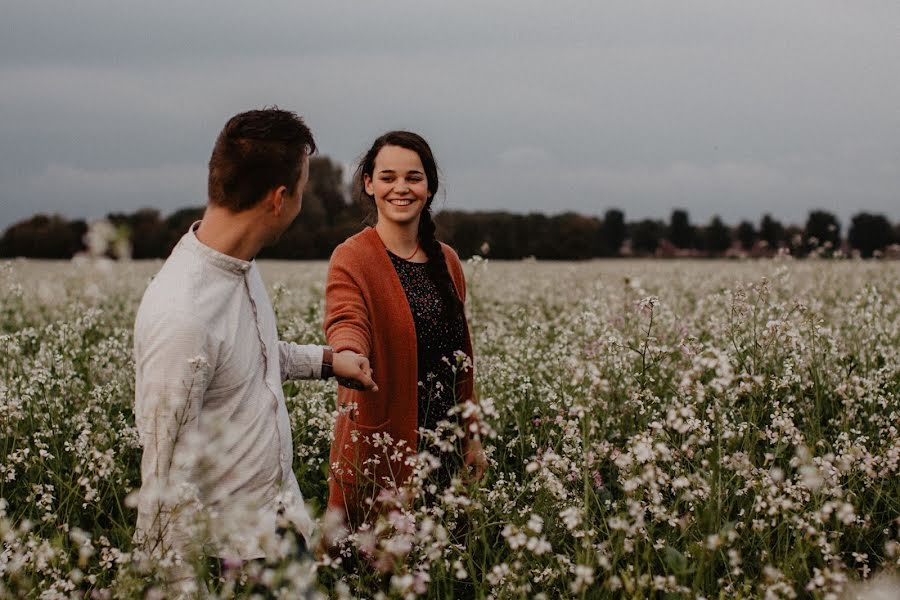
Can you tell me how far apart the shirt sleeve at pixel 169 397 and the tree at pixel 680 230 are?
57040 mm

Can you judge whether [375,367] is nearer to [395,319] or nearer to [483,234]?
[395,319]

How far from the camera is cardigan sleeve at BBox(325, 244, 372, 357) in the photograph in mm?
3318

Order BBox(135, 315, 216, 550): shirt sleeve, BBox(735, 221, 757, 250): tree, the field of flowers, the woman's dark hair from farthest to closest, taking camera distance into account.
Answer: BBox(735, 221, 757, 250): tree
the woman's dark hair
the field of flowers
BBox(135, 315, 216, 550): shirt sleeve

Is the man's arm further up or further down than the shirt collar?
further down

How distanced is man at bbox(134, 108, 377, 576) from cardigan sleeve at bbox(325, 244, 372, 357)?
1.87 feet

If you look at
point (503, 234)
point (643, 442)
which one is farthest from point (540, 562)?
point (503, 234)

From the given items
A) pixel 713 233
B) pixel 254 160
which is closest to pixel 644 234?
pixel 713 233

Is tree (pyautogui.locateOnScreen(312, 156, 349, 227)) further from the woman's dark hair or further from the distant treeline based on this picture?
the woman's dark hair

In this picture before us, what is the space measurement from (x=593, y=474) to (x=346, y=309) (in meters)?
→ 1.30

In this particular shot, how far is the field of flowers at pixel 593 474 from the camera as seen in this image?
247cm

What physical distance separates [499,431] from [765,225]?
36875mm

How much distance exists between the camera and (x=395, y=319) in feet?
12.3

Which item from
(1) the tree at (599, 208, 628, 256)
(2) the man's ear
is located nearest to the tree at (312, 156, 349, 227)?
(1) the tree at (599, 208, 628, 256)

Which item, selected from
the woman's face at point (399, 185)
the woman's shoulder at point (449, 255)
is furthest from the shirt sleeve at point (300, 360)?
the woman's shoulder at point (449, 255)
